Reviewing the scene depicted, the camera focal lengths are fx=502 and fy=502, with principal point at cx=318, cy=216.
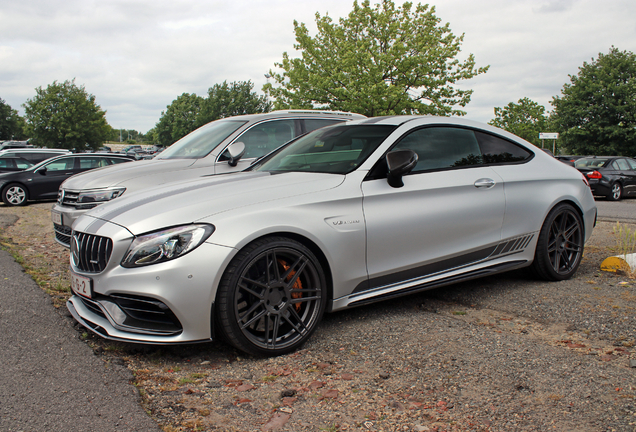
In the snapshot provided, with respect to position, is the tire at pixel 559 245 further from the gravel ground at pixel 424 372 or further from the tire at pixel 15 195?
the tire at pixel 15 195

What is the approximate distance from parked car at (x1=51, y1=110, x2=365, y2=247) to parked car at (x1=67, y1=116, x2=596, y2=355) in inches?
71.2

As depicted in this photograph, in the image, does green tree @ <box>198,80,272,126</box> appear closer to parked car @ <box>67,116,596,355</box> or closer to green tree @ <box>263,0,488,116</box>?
green tree @ <box>263,0,488,116</box>

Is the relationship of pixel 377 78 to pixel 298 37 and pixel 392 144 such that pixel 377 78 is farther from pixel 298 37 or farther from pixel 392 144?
pixel 392 144

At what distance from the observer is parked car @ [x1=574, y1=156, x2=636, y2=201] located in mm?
16641

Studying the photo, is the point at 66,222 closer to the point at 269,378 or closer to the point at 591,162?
the point at 269,378

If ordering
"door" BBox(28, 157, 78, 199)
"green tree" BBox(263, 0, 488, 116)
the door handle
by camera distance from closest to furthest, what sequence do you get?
the door handle → "door" BBox(28, 157, 78, 199) → "green tree" BBox(263, 0, 488, 116)

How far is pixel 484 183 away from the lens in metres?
4.16

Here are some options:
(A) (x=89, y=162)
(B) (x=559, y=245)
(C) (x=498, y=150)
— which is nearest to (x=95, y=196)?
(C) (x=498, y=150)

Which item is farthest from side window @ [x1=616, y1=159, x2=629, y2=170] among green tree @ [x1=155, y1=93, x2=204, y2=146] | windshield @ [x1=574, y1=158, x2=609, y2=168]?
green tree @ [x1=155, y1=93, x2=204, y2=146]

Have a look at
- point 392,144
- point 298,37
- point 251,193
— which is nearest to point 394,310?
point 392,144

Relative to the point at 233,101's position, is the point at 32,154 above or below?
below

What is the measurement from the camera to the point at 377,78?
27672 mm

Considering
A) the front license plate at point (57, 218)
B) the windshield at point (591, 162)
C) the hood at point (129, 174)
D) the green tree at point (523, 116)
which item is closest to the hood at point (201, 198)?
the hood at point (129, 174)

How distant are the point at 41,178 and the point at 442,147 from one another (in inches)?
573
